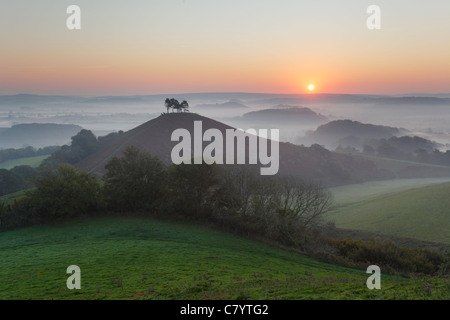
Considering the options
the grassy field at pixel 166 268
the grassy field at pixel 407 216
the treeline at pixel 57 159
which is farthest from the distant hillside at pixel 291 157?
the grassy field at pixel 166 268

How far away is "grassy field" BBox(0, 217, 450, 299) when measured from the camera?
16.8m

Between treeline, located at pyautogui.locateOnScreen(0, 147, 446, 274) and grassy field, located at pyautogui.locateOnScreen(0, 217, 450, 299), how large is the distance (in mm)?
3302

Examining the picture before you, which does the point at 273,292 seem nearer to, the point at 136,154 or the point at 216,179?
the point at 216,179

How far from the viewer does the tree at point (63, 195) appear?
1585 inches

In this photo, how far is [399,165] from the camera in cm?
15588

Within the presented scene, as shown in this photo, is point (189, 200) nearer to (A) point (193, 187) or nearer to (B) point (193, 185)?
(A) point (193, 187)

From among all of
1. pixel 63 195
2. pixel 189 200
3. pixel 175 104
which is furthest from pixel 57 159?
pixel 189 200

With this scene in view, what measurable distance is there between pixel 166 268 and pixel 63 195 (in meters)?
25.8

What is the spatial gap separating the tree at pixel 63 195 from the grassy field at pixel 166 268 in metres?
2.61

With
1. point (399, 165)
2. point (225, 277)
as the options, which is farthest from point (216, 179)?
point (399, 165)

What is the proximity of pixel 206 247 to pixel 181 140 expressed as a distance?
90.1m

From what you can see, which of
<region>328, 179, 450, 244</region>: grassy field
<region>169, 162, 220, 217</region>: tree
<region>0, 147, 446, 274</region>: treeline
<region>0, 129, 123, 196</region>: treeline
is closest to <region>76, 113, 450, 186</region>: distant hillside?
<region>0, 129, 123, 196</region>: treeline

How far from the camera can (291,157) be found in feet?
425

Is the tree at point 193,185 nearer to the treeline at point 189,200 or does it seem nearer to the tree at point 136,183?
the treeline at point 189,200
